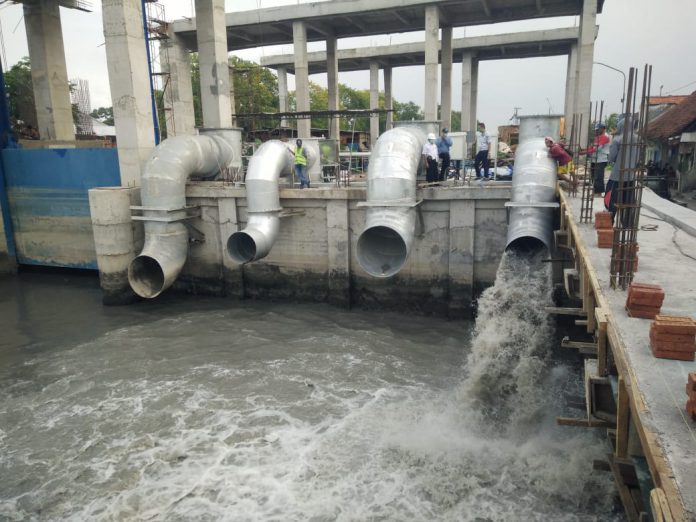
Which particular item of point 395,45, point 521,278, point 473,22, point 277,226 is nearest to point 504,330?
point 521,278

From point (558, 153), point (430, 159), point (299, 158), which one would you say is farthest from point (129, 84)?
point (558, 153)

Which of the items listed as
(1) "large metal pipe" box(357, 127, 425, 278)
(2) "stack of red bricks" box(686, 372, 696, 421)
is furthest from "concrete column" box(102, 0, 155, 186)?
(2) "stack of red bricks" box(686, 372, 696, 421)

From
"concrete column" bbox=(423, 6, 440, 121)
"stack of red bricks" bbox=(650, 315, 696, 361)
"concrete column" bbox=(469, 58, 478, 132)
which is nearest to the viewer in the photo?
"stack of red bricks" bbox=(650, 315, 696, 361)

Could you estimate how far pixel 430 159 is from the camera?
11.4m

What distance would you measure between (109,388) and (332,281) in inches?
214

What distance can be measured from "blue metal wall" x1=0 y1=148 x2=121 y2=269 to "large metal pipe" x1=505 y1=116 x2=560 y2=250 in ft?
34.6

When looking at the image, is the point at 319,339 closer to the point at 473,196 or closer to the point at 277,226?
the point at 277,226

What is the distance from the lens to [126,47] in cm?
1252

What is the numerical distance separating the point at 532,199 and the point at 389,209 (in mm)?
2613

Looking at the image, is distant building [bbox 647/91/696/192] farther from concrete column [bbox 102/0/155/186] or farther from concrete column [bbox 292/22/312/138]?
concrete column [bbox 102/0/155/186]

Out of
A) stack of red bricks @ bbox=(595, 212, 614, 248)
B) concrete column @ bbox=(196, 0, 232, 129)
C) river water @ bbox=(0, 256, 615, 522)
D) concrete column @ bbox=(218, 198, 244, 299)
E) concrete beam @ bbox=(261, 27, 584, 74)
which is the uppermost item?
concrete beam @ bbox=(261, 27, 584, 74)

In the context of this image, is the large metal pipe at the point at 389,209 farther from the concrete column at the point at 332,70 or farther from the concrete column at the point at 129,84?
the concrete column at the point at 332,70

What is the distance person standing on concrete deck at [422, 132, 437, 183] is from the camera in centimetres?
1134

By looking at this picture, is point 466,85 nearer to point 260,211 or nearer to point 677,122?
point 677,122
